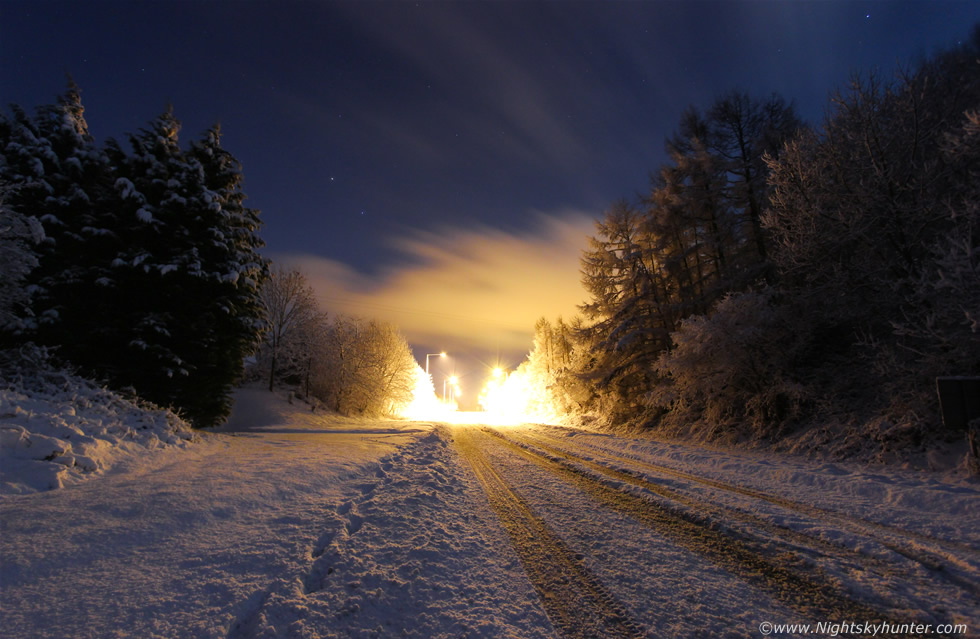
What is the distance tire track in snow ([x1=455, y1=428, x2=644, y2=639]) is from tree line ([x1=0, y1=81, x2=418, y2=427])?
39.4 ft

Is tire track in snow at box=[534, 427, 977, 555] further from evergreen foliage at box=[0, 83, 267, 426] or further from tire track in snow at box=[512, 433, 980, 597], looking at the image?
evergreen foliage at box=[0, 83, 267, 426]

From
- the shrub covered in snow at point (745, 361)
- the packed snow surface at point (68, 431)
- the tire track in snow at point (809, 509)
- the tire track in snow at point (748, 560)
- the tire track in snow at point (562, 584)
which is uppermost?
the shrub covered in snow at point (745, 361)

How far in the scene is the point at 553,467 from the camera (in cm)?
903

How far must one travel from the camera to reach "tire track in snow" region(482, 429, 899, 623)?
9.90ft

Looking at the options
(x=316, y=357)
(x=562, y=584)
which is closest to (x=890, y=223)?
(x=562, y=584)

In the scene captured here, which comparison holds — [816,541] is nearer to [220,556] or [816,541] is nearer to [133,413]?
[220,556]

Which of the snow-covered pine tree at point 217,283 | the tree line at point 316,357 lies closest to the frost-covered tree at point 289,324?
the tree line at point 316,357

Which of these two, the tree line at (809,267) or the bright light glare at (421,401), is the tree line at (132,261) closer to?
the tree line at (809,267)

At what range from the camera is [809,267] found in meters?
10.7

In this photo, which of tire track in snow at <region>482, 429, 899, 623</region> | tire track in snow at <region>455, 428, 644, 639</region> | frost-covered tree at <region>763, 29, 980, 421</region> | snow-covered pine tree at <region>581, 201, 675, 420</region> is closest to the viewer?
tire track in snow at <region>455, 428, 644, 639</region>

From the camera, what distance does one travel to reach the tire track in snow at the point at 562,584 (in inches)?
110

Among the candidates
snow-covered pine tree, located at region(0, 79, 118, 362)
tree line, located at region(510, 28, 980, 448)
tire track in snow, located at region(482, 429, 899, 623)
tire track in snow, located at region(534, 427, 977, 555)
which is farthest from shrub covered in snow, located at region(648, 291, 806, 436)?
snow-covered pine tree, located at region(0, 79, 118, 362)

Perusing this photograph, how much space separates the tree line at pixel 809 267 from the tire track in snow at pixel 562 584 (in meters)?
8.11

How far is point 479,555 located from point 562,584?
104cm
